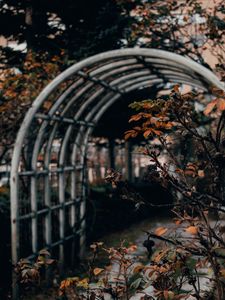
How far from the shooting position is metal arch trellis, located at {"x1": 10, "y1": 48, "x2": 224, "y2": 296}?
232 inches

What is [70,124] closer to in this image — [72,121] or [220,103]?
[72,121]

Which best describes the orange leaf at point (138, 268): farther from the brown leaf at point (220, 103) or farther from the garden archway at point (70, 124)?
the garden archway at point (70, 124)

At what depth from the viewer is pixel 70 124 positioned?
8.03m

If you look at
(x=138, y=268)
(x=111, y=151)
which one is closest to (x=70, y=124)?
(x=138, y=268)

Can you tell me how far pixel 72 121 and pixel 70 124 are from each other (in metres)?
0.10

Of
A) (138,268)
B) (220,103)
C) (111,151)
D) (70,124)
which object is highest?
(70,124)

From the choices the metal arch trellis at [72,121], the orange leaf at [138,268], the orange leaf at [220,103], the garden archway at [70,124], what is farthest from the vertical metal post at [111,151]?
the orange leaf at [220,103]

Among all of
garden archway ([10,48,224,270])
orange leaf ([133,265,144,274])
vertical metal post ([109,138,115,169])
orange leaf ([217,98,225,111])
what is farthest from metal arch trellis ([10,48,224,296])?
vertical metal post ([109,138,115,169])

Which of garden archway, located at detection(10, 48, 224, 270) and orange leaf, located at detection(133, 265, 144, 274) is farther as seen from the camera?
garden archway, located at detection(10, 48, 224, 270)

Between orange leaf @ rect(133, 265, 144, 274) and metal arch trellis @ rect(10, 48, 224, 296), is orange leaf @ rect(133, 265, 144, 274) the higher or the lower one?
the lower one

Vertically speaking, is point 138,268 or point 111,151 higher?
point 111,151

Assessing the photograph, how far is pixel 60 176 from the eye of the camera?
7.83 m

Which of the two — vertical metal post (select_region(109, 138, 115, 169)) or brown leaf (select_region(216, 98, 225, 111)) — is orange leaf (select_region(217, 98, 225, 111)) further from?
vertical metal post (select_region(109, 138, 115, 169))

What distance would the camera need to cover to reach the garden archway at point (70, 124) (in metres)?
5.89
